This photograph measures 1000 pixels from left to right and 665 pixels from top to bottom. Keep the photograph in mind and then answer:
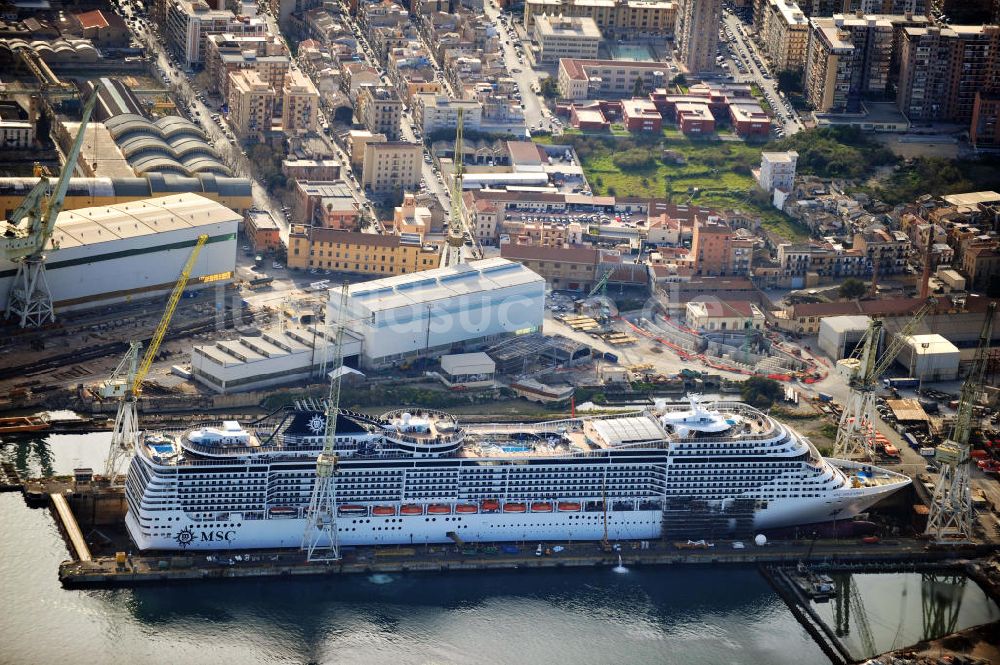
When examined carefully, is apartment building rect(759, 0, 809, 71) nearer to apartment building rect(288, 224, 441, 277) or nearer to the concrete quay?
apartment building rect(288, 224, 441, 277)

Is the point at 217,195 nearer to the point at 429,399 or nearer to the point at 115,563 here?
the point at 429,399

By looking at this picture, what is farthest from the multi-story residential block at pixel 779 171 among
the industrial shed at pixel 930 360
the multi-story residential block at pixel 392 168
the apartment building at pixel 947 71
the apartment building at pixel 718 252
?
the industrial shed at pixel 930 360

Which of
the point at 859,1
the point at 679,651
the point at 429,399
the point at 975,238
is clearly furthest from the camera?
the point at 859,1

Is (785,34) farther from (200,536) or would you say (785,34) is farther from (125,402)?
(200,536)

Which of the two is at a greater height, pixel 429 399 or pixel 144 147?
pixel 144 147

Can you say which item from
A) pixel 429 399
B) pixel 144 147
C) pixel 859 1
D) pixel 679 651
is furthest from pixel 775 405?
pixel 859 1

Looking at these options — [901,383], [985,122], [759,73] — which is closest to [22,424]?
[901,383]

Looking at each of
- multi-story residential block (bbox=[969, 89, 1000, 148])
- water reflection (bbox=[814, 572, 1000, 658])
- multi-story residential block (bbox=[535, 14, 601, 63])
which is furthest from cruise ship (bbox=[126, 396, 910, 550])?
multi-story residential block (bbox=[535, 14, 601, 63])
